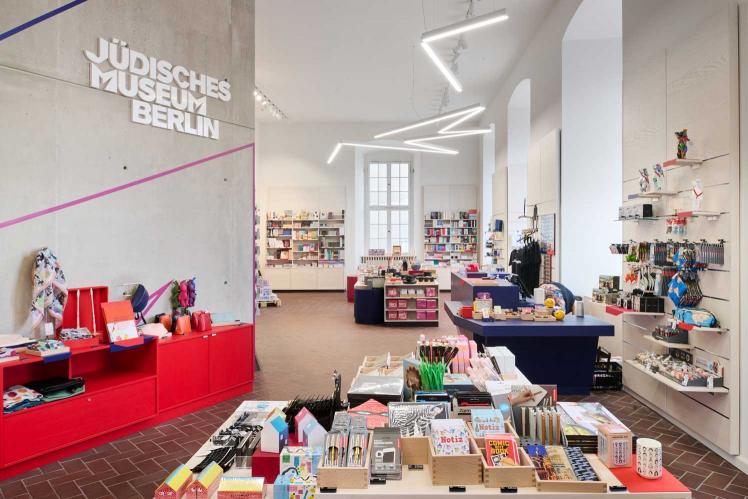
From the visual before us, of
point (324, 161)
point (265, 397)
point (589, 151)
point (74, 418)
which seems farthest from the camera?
point (324, 161)

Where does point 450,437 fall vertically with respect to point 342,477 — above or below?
above

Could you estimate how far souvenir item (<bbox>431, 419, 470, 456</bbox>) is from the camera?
217 cm

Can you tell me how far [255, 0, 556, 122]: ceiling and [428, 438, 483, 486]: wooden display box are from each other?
286 inches

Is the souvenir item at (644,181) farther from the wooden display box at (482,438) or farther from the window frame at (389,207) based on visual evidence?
the window frame at (389,207)

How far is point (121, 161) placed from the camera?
469 cm

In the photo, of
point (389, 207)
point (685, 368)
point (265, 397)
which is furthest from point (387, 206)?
point (685, 368)

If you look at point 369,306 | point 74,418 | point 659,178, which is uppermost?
point 659,178

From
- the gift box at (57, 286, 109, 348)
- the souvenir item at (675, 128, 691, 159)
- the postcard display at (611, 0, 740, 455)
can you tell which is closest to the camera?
the postcard display at (611, 0, 740, 455)

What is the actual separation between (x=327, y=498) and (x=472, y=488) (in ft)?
2.11

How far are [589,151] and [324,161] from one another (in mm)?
9950

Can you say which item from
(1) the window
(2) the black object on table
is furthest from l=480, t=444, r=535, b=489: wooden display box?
(1) the window

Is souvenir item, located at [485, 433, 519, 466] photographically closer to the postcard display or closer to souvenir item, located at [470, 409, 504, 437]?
souvenir item, located at [470, 409, 504, 437]

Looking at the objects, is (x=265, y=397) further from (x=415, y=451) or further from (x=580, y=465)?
(x=580, y=465)

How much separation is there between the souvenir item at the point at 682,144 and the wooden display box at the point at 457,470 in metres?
3.38
